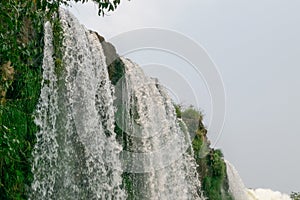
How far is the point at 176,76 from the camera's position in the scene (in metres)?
10.3

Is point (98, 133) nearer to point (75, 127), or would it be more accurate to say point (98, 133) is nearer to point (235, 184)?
point (75, 127)

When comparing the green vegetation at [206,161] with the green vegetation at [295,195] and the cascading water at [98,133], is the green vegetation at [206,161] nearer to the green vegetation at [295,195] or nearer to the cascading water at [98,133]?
the cascading water at [98,133]

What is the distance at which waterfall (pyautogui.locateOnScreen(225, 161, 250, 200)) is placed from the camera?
13679 mm

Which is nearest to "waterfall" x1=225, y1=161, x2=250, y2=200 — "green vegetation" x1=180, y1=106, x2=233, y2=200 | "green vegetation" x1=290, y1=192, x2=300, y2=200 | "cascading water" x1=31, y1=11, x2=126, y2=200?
"green vegetation" x1=180, y1=106, x2=233, y2=200

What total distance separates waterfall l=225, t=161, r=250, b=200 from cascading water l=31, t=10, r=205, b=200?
2.96 meters

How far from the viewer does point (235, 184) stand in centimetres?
1404

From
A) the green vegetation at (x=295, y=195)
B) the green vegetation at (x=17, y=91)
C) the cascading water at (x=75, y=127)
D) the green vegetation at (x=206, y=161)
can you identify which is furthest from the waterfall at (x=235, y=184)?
the green vegetation at (x=17, y=91)

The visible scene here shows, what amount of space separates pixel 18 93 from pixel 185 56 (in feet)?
13.9

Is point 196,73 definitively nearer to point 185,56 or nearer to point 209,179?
point 185,56

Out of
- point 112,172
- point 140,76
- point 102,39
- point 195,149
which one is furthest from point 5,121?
point 195,149

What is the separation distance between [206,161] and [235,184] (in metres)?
2.20

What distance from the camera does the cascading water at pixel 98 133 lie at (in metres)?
6.88

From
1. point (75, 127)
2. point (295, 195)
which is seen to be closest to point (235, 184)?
point (295, 195)

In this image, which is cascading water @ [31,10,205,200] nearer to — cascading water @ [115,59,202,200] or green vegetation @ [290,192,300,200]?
cascading water @ [115,59,202,200]
